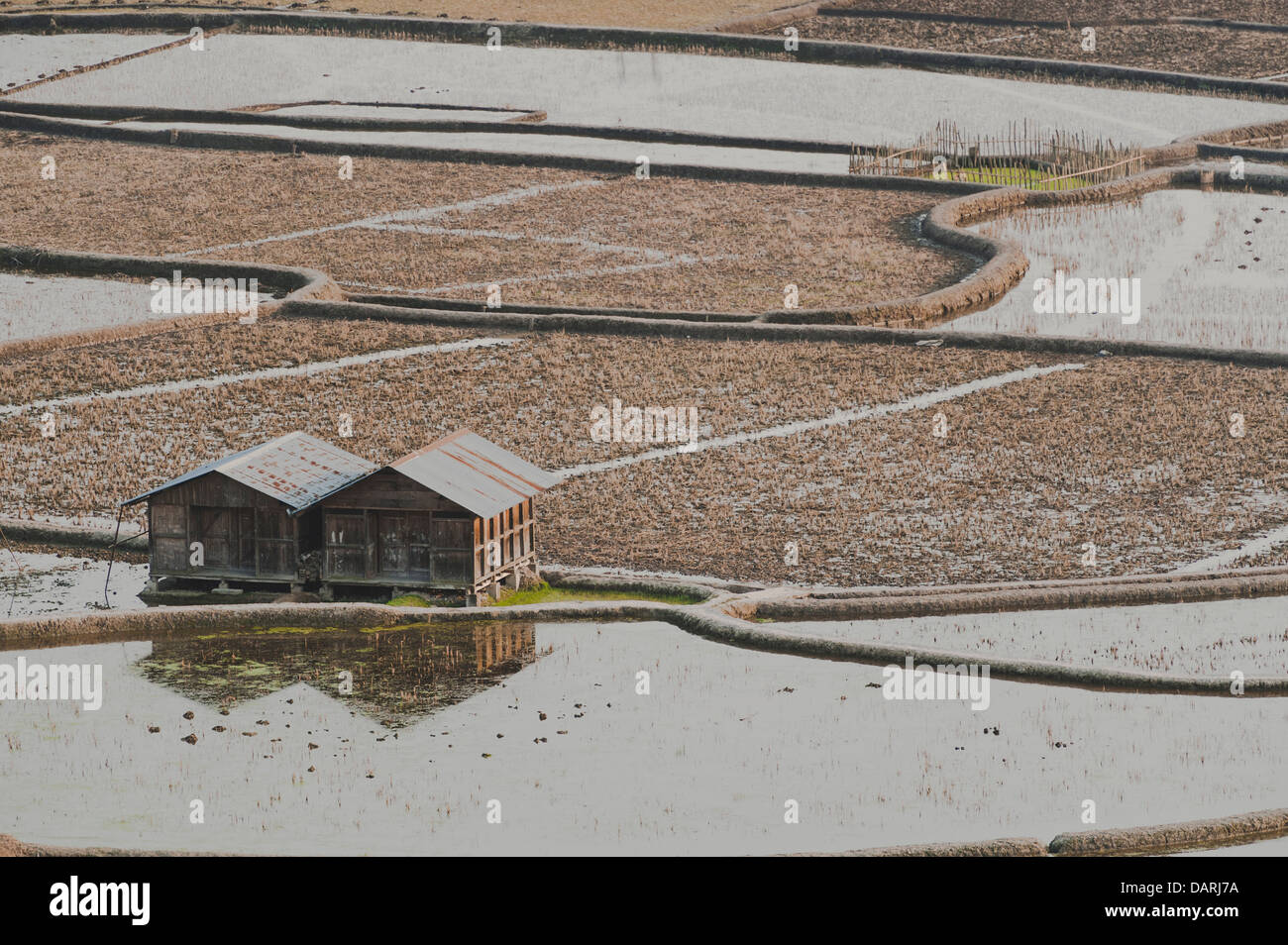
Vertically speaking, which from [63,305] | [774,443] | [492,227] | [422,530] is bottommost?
[422,530]

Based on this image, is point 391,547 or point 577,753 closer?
point 577,753

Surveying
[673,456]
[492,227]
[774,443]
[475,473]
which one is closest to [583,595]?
[475,473]

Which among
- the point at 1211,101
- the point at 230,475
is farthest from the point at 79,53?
the point at 230,475

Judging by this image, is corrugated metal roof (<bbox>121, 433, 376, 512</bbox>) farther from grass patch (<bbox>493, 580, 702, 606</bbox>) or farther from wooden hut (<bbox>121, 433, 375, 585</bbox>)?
grass patch (<bbox>493, 580, 702, 606</bbox>)

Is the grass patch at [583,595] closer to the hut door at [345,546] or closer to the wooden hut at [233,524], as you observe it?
the hut door at [345,546]

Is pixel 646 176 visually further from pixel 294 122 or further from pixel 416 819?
pixel 416 819

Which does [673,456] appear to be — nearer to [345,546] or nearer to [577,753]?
[345,546]

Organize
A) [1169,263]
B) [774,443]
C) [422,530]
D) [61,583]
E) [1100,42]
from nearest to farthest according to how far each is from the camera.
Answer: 1. [422,530]
2. [61,583]
3. [774,443]
4. [1169,263]
5. [1100,42]
